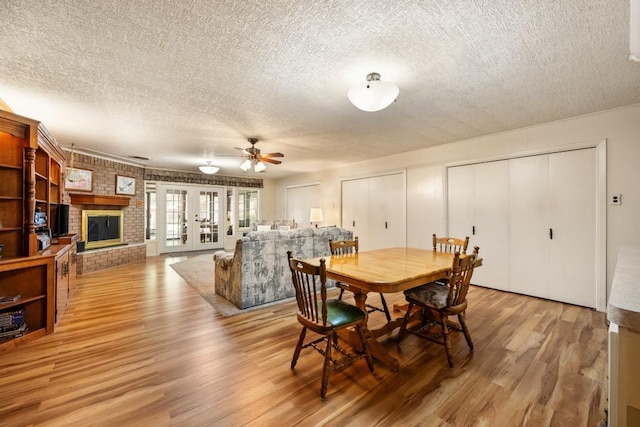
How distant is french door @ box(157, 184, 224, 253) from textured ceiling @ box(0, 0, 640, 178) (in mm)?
3658

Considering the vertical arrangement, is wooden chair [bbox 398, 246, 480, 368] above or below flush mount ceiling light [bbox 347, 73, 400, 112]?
below

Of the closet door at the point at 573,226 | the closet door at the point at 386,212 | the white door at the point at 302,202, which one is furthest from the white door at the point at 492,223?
the white door at the point at 302,202

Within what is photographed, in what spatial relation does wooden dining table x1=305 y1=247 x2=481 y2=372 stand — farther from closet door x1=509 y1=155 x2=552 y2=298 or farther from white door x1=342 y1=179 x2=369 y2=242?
white door x1=342 y1=179 x2=369 y2=242

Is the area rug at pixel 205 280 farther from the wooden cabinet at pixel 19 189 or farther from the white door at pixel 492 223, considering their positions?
the white door at pixel 492 223

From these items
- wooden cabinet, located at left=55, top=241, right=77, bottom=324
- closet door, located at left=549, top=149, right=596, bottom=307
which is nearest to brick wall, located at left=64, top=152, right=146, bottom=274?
wooden cabinet, located at left=55, top=241, right=77, bottom=324

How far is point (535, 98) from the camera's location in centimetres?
276

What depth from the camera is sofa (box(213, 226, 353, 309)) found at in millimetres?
3232

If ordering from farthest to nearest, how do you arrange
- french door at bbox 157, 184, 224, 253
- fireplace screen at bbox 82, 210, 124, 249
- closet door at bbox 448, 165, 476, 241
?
french door at bbox 157, 184, 224, 253 < fireplace screen at bbox 82, 210, 124, 249 < closet door at bbox 448, 165, 476, 241

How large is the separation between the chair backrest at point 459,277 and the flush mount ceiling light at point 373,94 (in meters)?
1.29

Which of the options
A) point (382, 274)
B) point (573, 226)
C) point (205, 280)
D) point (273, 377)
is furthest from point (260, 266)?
point (573, 226)

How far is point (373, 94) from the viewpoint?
2.05 m

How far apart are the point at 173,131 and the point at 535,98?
4.38m

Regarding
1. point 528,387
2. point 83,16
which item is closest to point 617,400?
point 528,387

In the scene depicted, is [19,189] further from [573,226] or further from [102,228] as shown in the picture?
[573,226]
